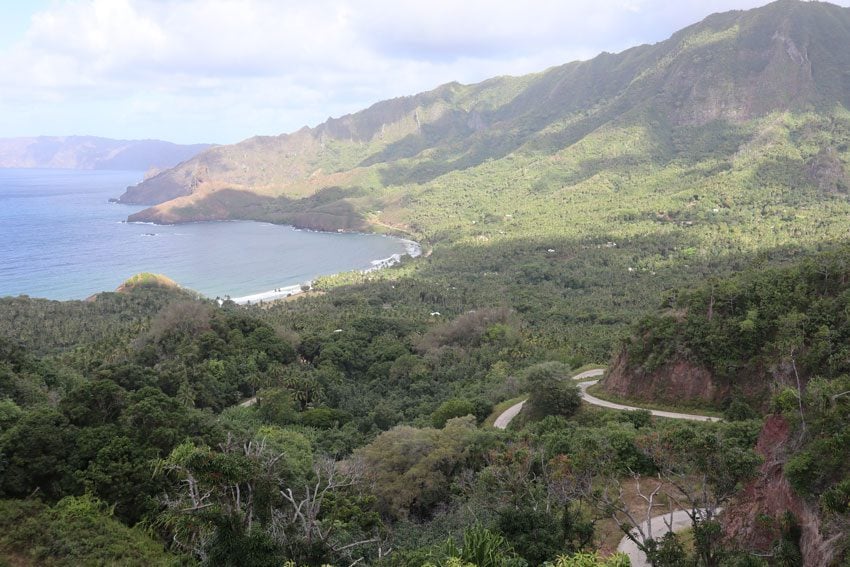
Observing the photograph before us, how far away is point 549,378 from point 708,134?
181 meters

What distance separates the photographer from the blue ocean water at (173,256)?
121 metres

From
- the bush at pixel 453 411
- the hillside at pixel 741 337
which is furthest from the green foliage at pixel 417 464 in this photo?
the hillside at pixel 741 337

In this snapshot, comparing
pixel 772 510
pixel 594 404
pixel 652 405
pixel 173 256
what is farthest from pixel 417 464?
pixel 173 256

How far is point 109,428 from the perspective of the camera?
78.3 ft

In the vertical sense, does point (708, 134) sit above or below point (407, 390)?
above

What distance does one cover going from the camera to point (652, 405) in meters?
35.4

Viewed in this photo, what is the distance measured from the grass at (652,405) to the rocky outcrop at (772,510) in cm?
1444

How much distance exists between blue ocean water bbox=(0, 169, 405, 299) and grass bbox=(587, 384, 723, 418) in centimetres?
8880

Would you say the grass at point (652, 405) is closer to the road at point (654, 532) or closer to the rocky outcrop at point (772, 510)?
the road at point (654, 532)

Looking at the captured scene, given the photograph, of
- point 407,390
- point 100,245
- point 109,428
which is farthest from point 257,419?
point 100,245

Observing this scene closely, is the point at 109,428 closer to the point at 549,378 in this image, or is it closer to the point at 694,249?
the point at 549,378

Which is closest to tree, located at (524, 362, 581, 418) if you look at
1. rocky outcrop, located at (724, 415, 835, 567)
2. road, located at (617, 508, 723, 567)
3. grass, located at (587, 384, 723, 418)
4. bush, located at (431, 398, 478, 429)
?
grass, located at (587, 384, 723, 418)

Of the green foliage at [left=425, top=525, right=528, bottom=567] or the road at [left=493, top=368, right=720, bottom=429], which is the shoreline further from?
the green foliage at [left=425, top=525, right=528, bottom=567]

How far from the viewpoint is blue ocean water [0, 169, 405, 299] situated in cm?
12127
